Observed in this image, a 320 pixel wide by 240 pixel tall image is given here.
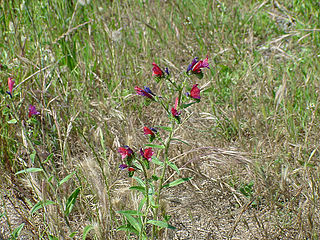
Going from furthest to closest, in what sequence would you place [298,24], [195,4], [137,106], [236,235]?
1. [195,4]
2. [298,24]
3. [137,106]
4. [236,235]

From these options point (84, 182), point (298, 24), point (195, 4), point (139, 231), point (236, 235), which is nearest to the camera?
point (139, 231)

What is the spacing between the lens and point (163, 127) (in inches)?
63.1

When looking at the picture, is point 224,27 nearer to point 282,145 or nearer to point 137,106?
point 137,106

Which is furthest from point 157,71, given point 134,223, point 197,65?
point 134,223

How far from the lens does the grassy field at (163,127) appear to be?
1891 millimetres

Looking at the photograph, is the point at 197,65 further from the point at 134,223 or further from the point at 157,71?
the point at 134,223

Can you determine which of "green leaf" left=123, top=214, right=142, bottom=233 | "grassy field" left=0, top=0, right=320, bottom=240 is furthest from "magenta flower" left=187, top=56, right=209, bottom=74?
"green leaf" left=123, top=214, right=142, bottom=233

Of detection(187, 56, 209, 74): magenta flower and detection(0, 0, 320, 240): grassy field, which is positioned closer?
detection(187, 56, 209, 74): magenta flower

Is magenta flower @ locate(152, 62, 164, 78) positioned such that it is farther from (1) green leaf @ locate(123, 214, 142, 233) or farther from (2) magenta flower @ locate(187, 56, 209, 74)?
(1) green leaf @ locate(123, 214, 142, 233)

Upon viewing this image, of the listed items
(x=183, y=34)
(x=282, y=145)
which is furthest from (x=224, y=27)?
(x=282, y=145)

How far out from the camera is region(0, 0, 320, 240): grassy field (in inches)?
74.4

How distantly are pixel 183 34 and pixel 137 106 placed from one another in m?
1.08

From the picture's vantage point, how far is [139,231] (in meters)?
1.70

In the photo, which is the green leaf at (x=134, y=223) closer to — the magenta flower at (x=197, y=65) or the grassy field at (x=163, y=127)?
the grassy field at (x=163, y=127)
